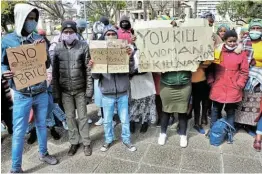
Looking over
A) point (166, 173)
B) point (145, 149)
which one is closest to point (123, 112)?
point (145, 149)

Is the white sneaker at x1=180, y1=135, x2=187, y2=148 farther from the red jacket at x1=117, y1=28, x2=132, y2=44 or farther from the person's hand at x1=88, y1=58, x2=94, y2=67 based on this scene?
the red jacket at x1=117, y1=28, x2=132, y2=44

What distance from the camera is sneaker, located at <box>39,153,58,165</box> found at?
3.33m

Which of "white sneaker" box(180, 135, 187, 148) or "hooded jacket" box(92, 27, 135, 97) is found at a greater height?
"hooded jacket" box(92, 27, 135, 97)

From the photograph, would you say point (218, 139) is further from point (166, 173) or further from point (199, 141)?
point (166, 173)

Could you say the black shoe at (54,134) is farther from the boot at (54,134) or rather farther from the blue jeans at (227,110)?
the blue jeans at (227,110)

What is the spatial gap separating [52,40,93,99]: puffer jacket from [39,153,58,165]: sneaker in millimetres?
787

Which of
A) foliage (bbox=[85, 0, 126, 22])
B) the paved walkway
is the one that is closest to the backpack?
the paved walkway

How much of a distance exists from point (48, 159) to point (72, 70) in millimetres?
1207

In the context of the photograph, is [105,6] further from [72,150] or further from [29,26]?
[29,26]

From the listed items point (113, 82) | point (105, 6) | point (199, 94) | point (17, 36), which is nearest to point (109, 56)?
point (113, 82)

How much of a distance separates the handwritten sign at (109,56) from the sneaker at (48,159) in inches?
49.8

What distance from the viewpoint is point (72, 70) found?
3.22 metres

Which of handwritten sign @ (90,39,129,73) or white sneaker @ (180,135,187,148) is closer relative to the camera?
handwritten sign @ (90,39,129,73)

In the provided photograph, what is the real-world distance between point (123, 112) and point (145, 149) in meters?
0.63
